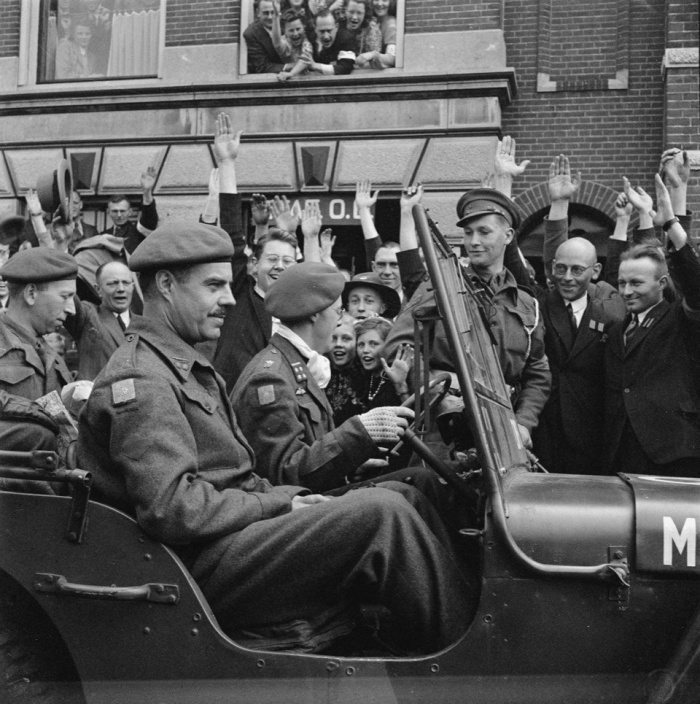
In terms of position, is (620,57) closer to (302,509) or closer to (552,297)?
(552,297)

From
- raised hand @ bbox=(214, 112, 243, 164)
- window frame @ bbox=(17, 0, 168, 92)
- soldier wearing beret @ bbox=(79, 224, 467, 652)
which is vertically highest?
window frame @ bbox=(17, 0, 168, 92)

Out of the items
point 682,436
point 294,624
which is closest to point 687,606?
point 294,624

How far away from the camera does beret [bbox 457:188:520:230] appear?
15.1 feet

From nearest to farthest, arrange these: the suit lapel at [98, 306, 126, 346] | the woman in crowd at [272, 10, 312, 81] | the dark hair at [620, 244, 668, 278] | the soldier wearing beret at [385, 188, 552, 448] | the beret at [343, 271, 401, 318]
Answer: the soldier wearing beret at [385, 188, 552, 448], the dark hair at [620, 244, 668, 278], the suit lapel at [98, 306, 126, 346], the beret at [343, 271, 401, 318], the woman in crowd at [272, 10, 312, 81]

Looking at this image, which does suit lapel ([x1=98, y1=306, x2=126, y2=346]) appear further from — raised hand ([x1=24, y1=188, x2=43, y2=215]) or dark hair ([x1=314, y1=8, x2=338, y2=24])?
dark hair ([x1=314, y1=8, x2=338, y2=24])

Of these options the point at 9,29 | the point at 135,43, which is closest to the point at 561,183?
the point at 135,43

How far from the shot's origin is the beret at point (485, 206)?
4613mm

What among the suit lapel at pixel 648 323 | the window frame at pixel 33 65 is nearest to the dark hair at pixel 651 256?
the suit lapel at pixel 648 323

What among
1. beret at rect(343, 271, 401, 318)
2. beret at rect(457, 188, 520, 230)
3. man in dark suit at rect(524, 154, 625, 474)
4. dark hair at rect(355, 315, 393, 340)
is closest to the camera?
beret at rect(457, 188, 520, 230)

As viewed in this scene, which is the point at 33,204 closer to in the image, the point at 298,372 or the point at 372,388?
the point at 372,388

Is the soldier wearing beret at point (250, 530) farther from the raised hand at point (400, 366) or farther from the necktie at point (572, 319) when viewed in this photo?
the necktie at point (572, 319)

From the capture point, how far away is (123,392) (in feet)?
9.08

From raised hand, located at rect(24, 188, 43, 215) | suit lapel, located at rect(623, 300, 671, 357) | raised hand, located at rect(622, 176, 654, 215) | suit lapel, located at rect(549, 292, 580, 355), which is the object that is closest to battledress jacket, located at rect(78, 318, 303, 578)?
suit lapel, located at rect(623, 300, 671, 357)

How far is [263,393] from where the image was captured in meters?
3.69
